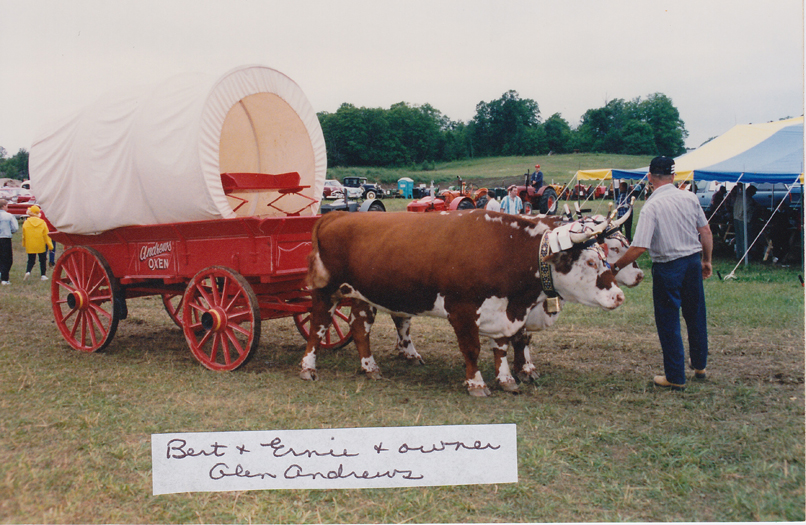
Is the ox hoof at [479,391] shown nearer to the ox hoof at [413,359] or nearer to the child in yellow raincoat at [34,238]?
the ox hoof at [413,359]

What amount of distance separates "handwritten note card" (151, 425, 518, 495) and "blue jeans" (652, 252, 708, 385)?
1.90m

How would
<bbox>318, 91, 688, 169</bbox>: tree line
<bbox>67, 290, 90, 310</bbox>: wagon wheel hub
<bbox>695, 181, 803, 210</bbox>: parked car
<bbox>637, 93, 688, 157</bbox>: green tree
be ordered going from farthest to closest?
1. <bbox>695, 181, 803, 210</bbox>: parked car
2. <bbox>67, 290, 90, 310</bbox>: wagon wheel hub
3. <bbox>318, 91, 688, 169</bbox>: tree line
4. <bbox>637, 93, 688, 157</bbox>: green tree

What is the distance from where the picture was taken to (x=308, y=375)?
511 cm

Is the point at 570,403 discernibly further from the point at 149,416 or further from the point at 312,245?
the point at 149,416

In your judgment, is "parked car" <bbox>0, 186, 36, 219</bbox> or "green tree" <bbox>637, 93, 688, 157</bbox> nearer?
"green tree" <bbox>637, 93, 688, 157</bbox>

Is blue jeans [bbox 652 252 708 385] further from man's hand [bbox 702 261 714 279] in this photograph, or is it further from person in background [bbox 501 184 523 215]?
person in background [bbox 501 184 523 215]

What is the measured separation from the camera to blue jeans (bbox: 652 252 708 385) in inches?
177

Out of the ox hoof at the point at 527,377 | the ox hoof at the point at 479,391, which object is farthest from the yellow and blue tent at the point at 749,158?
the ox hoof at the point at 479,391

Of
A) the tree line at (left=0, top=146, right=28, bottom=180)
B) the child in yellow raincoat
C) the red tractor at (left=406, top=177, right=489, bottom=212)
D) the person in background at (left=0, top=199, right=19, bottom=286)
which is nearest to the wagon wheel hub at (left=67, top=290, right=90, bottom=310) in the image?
the tree line at (left=0, top=146, right=28, bottom=180)

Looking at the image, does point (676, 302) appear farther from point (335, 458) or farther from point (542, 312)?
point (335, 458)

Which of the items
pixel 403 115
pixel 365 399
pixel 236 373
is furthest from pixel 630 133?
pixel 236 373

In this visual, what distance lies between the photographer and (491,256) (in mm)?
4477

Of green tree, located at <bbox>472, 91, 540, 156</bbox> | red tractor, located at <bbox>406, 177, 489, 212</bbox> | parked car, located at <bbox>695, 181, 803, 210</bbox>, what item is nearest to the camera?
green tree, located at <bbox>472, 91, 540, 156</bbox>

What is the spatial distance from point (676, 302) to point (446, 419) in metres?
1.95
